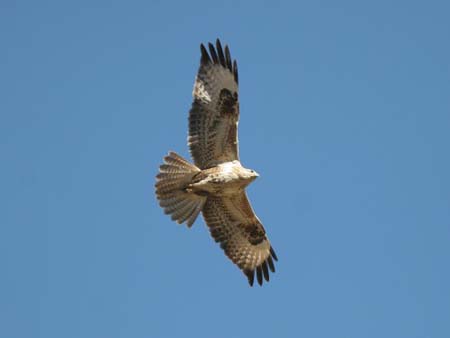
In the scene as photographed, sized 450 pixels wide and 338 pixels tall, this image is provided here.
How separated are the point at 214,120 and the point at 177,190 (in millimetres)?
1149

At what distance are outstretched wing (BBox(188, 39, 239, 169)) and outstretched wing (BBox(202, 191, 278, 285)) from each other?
0.75 metres

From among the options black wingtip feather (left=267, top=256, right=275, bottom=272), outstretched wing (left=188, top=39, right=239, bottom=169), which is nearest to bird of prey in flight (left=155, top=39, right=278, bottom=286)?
outstretched wing (left=188, top=39, right=239, bottom=169)

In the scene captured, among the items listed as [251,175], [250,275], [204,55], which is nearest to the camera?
[251,175]

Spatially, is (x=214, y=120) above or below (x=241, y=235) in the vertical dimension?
above

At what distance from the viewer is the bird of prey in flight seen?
1487 centimetres

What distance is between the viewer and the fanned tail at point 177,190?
14.9 meters

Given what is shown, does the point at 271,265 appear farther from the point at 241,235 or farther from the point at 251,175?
the point at 251,175

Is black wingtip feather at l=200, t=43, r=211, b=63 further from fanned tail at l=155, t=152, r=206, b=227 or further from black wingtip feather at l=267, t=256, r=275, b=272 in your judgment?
black wingtip feather at l=267, t=256, r=275, b=272

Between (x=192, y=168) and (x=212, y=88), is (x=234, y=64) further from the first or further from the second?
(x=192, y=168)

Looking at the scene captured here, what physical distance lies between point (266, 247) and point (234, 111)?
2280mm

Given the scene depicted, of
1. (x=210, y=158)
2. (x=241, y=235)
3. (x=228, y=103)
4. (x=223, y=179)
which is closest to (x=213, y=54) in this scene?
(x=228, y=103)

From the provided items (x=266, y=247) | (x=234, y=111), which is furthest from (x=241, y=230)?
(x=234, y=111)

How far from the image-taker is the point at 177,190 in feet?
49.2

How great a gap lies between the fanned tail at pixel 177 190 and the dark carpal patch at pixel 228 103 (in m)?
0.93
